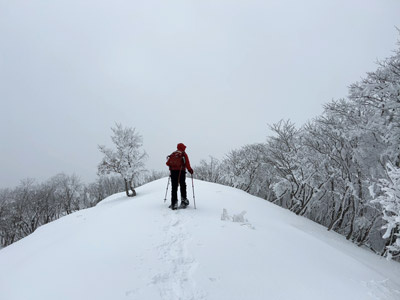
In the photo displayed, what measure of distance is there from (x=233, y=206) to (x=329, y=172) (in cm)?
906

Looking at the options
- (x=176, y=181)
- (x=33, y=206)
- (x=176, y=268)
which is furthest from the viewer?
(x=33, y=206)

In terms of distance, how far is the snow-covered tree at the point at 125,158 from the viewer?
2300cm

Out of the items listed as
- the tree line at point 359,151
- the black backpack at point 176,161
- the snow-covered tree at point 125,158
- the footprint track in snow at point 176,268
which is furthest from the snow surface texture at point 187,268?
the snow-covered tree at point 125,158

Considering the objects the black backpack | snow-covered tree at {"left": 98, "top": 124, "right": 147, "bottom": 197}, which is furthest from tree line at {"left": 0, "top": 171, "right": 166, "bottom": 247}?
the black backpack

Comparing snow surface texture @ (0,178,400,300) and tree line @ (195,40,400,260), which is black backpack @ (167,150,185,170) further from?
tree line @ (195,40,400,260)

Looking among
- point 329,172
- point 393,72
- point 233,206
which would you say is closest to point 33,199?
point 233,206

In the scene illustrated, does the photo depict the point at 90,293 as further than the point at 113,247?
No

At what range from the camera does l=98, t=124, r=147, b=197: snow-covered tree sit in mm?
23000

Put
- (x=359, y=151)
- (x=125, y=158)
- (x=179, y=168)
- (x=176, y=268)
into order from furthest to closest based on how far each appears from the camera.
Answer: (x=125, y=158) < (x=359, y=151) < (x=179, y=168) < (x=176, y=268)

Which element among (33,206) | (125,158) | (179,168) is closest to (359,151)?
(179,168)

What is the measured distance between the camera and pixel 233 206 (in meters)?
8.80

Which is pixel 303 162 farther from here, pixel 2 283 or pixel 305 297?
pixel 2 283

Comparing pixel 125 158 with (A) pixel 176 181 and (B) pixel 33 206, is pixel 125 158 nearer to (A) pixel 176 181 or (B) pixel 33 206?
(A) pixel 176 181

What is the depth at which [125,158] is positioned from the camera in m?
23.4
